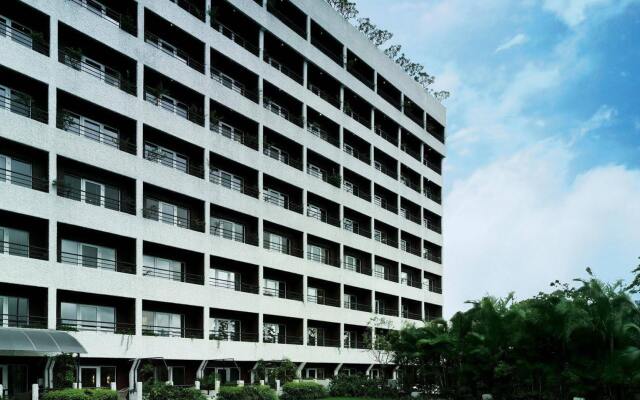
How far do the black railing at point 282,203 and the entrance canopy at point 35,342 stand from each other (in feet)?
69.2

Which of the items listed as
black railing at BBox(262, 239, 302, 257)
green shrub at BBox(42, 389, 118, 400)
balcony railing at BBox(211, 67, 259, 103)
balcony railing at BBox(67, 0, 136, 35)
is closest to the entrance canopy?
green shrub at BBox(42, 389, 118, 400)

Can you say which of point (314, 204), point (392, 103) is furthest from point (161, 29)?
point (392, 103)

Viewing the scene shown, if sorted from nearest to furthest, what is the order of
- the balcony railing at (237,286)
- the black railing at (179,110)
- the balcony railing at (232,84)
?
the black railing at (179,110) → the balcony railing at (237,286) → the balcony railing at (232,84)

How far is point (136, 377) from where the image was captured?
3734 centimetres

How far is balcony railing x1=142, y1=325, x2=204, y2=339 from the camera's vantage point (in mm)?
39250

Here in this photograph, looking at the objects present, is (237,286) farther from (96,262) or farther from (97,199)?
(97,199)

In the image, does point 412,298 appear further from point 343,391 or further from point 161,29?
point 161,29

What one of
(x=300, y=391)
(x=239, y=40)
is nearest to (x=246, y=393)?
(x=300, y=391)

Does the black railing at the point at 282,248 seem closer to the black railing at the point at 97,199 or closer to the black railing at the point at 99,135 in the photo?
the black railing at the point at 97,199

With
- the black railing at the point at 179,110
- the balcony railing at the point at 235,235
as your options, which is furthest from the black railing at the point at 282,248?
the black railing at the point at 179,110

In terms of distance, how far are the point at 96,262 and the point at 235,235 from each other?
11.8 m

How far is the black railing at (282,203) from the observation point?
5116 cm

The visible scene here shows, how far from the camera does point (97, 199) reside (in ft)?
124

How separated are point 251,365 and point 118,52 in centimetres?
2107
